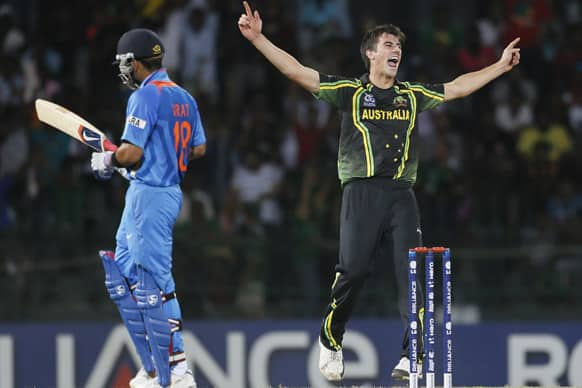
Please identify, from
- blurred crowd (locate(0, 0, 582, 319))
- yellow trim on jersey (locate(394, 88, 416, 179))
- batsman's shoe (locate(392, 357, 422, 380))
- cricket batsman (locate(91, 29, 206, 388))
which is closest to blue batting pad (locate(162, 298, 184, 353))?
cricket batsman (locate(91, 29, 206, 388))

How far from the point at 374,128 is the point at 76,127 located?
181 centimetres

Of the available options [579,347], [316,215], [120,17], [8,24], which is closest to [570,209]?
[579,347]

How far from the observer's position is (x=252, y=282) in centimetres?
1241

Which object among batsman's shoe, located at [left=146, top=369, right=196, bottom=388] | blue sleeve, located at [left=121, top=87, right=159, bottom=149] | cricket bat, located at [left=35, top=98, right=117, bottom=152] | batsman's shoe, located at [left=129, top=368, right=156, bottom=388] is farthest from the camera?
cricket bat, located at [left=35, top=98, right=117, bottom=152]

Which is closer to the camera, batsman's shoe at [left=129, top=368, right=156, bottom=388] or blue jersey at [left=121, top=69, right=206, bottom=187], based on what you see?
blue jersey at [left=121, top=69, right=206, bottom=187]

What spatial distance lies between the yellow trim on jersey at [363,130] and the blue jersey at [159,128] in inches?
42.3

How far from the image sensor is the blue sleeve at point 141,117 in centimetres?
797

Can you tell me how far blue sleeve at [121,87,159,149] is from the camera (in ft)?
26.1

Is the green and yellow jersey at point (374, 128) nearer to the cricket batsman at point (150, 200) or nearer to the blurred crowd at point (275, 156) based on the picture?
the cricket batsman at point (150, 200)

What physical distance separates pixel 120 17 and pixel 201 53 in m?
0.96

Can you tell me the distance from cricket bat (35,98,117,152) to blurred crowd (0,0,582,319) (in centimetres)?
361

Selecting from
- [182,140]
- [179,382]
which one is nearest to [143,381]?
[179,382]

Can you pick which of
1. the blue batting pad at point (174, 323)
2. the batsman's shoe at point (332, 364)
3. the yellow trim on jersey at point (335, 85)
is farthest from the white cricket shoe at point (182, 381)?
the yellow trim on jersey at point (335, 85)

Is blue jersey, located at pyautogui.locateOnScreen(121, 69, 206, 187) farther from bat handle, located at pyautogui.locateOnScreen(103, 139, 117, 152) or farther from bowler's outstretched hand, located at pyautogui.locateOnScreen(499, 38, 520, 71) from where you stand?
bowler's outstretched hand, located at pyautogui.locateOnScreen(499, 38, 520, 71)
